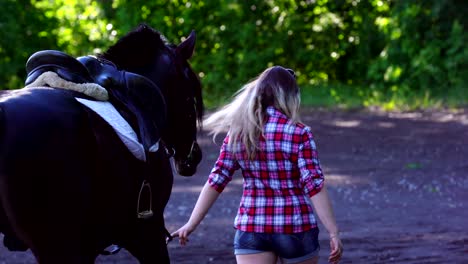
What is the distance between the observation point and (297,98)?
477cm

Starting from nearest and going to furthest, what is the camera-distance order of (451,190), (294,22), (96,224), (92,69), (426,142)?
(96,224) < (92,69) < (451,190) < (426,142) < (294,22)

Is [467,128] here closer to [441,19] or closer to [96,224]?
[441,19]

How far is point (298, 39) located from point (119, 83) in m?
16.9

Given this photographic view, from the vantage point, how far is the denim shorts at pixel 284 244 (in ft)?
15.3

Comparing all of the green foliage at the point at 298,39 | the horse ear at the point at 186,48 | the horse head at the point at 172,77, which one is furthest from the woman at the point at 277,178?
the green foliage at the point at 298,39

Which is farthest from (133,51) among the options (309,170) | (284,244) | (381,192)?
(381,192)

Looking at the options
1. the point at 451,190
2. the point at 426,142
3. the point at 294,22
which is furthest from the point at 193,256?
the point at 294,22

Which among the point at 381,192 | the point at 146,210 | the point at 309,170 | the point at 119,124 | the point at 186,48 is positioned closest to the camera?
the point at 309,170

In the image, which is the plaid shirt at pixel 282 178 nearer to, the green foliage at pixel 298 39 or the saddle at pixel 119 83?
the saddle at pixel 119 83

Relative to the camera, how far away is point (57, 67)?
483 cm

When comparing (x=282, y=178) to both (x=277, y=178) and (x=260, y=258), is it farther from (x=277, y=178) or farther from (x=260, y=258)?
(x=260, y=258)

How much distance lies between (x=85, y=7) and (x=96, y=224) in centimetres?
1820

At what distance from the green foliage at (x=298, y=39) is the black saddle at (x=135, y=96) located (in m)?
13.6

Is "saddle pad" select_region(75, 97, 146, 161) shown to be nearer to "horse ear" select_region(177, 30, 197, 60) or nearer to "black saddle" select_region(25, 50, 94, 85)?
"black saddle" select_region(25, 50, 94, 85)
